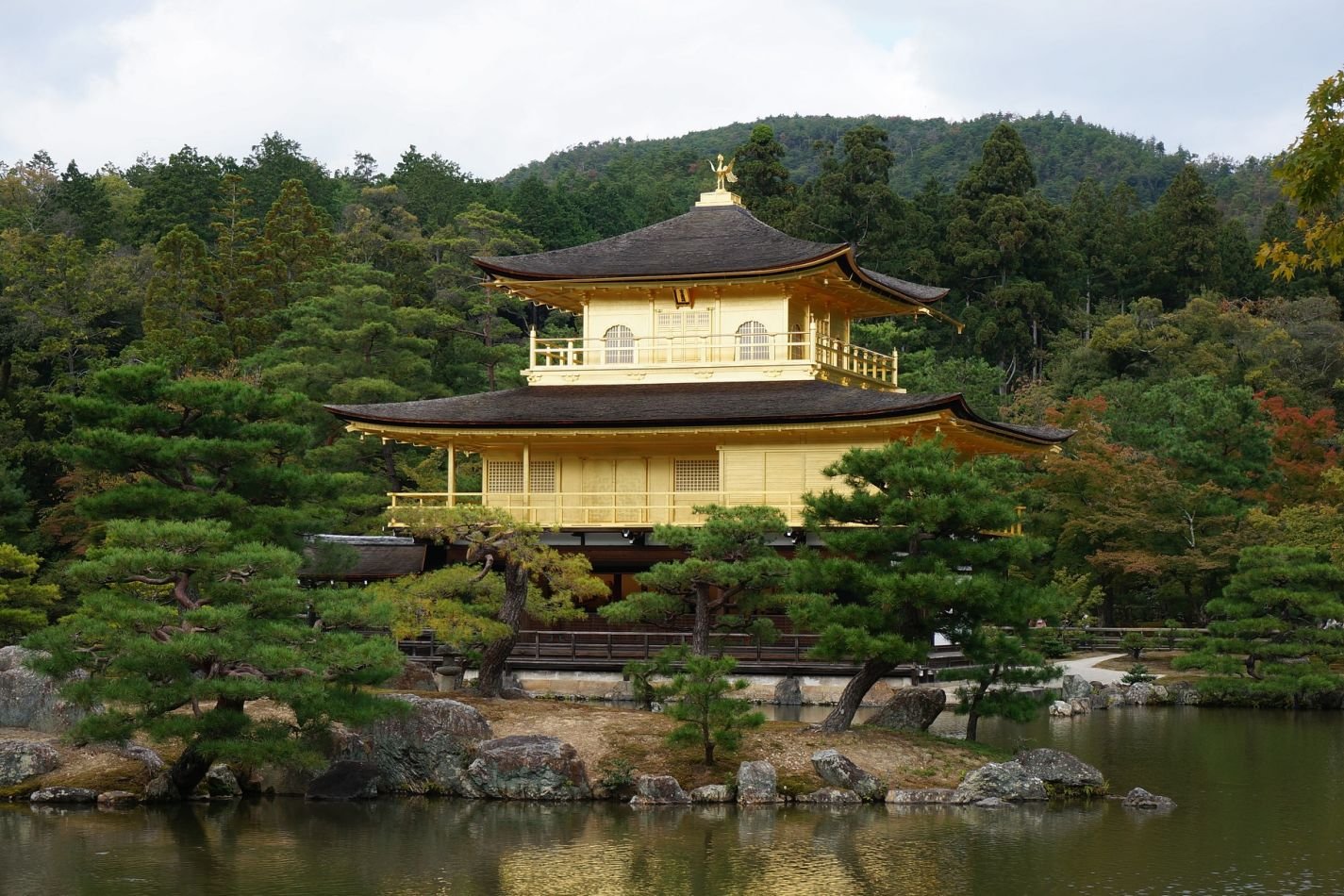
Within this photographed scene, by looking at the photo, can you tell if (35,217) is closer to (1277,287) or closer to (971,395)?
(971,395)

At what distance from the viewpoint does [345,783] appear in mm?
20516

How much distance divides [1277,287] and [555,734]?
162 feet

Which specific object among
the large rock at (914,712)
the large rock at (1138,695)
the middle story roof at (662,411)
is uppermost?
the middle story roof at (662,411)

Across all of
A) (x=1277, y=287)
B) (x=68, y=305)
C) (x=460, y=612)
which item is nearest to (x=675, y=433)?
(x=460, y=612)

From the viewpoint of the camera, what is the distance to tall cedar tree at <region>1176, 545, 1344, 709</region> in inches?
1200

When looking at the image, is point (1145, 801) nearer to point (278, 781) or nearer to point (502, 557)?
point (502, 557)

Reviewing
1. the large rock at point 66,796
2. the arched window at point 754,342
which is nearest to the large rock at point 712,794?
the large rock at point 66,796

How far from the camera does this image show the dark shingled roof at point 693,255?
33.9 m

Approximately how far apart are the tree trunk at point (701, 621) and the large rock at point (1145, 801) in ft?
25.4

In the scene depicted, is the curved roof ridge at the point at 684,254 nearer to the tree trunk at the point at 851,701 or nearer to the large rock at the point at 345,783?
the tree trunk at the point at 851,701

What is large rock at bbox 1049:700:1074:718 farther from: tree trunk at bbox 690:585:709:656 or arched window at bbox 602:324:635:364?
arched window at bbox 602:324:635:364

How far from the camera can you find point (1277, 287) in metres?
63.5

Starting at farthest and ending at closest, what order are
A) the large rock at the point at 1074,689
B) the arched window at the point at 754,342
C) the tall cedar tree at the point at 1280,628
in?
the arched window at the point at 754,342 → the large rock at the point at 1074,689 → the tall cedar tree at the point at 1280,628

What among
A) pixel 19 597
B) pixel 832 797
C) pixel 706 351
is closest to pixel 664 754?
pixel 832 797
